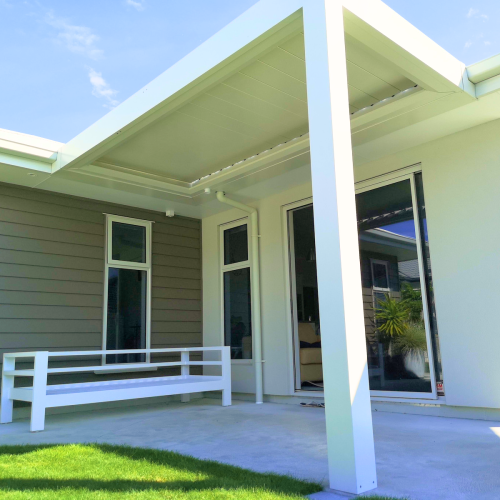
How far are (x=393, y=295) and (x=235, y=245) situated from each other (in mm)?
2431

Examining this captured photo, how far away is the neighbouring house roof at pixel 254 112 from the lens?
2.93 m

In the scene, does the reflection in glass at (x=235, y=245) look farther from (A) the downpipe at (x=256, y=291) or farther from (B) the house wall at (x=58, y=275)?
(B) the house wall at (x=58, y=275)

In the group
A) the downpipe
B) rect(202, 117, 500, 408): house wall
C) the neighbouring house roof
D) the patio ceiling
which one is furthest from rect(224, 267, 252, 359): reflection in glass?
rect(202, 117, 500, 408): house wall

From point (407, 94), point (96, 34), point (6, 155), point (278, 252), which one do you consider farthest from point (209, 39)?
point (96, 34)

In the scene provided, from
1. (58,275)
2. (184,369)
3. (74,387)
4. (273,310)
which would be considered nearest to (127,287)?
(58,275)

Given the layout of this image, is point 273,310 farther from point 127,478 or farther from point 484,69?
point 127,478

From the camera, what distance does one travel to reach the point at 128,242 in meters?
6.12

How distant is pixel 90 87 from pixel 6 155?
799 cm

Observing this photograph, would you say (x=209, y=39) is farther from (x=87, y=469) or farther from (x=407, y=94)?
(x=87, y=469)

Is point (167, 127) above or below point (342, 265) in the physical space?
above

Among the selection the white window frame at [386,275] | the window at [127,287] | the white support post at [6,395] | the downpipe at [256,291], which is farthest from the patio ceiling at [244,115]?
the white support post at [6,395]

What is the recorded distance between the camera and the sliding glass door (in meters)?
4.33

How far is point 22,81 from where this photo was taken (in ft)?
36.8

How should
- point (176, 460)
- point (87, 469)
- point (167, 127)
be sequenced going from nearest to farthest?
1. point (87, 469)
2. point (176, 460)
3. point (167, 127)
